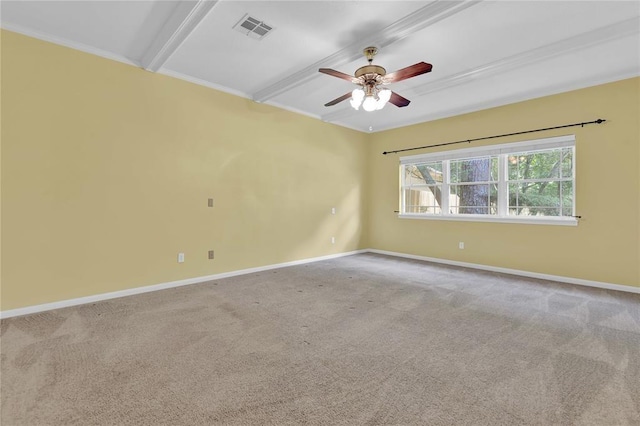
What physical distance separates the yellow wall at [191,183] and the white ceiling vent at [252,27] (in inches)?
59.8

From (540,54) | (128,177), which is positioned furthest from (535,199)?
(128,177)

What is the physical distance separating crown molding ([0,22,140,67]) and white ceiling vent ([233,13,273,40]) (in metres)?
1.61

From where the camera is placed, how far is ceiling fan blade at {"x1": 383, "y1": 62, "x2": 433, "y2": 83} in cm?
263

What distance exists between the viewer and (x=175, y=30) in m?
2.81

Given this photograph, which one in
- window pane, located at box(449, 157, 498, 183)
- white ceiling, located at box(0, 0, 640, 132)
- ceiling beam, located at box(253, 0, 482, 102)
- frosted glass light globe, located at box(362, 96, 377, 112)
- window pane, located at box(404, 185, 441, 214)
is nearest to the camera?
ceiling beam, located at box(253, 0, 482, 102)

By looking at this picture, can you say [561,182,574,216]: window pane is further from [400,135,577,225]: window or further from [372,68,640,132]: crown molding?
[372,68,640,132]: crown molding

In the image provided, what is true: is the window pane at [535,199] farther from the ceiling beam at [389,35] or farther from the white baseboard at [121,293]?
the white baseboard at [121,293]

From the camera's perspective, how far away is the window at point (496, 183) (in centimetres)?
443

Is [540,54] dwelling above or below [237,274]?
above

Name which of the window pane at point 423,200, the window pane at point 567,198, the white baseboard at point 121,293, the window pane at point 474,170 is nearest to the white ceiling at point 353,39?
the window pane at point 474,170

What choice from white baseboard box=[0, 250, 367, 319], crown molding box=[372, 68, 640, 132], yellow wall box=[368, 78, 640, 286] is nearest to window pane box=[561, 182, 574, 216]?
yellow wall box=[368, 78, 640, 286]

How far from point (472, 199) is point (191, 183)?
4814mm

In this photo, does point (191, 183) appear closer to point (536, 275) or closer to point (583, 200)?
point (536, 275)

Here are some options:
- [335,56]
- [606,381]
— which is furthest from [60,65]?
[606,381]
